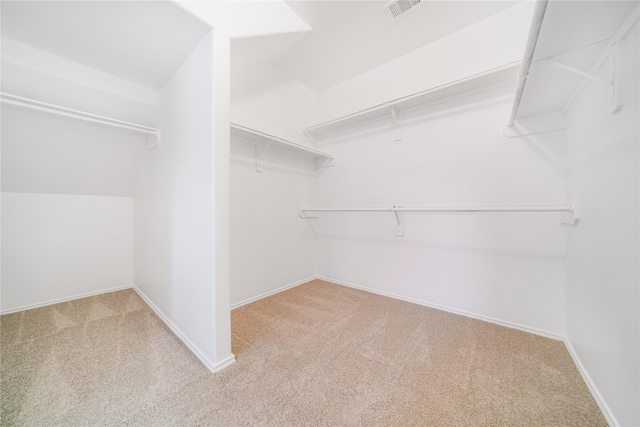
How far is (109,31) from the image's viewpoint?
1.42m

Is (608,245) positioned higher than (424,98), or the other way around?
(424,98)

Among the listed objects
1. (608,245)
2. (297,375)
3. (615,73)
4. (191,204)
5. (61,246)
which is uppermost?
(615,73)

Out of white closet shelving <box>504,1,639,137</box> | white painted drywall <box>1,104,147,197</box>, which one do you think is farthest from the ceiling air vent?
white painted drywall <box>1,104,147,197</box>

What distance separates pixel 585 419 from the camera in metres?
1.03

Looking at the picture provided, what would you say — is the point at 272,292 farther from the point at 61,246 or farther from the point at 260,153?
the point at 61,246

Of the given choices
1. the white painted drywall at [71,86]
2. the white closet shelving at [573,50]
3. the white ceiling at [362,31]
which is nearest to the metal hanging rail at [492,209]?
the white closet shelving at [573,50]

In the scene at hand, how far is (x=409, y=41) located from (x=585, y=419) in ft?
9.82

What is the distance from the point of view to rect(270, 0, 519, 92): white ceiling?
182 cm

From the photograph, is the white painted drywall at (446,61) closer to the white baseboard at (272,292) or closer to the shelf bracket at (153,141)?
the shelf bracket at (153,141)

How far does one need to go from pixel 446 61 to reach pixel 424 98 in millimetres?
441

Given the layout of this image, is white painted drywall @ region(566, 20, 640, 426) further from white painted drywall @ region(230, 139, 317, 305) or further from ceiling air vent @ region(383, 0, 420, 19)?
white painted drywall @ region(230, 139, 317, 305)

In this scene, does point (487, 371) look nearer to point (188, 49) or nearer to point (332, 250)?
point (332, 250)

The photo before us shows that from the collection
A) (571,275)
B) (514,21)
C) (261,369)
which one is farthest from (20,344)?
(514,21)

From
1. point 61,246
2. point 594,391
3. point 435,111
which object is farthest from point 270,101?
point 594,391
